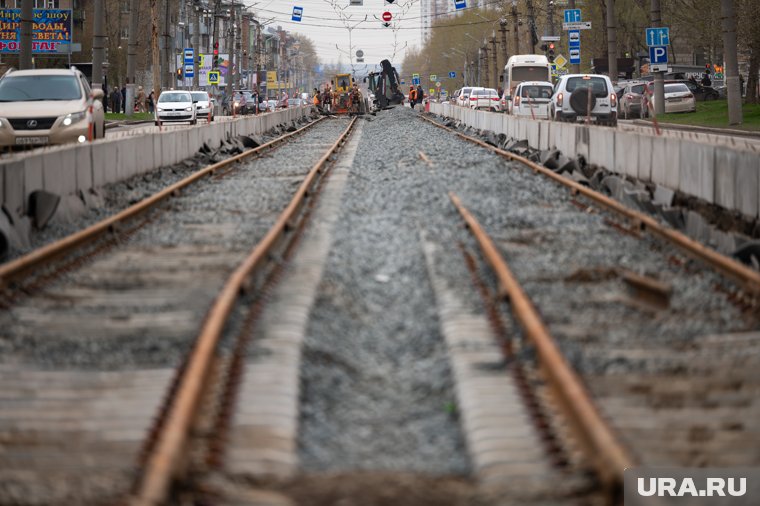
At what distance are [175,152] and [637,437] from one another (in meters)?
22.7

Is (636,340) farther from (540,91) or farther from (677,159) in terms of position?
(540,91)

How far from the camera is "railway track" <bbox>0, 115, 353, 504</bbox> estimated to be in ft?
18.6

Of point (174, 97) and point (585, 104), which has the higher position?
point (174, 97)

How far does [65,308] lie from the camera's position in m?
9.74

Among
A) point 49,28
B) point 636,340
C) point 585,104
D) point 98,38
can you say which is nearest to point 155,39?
point 49,28

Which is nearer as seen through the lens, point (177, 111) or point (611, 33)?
point (177, 111)

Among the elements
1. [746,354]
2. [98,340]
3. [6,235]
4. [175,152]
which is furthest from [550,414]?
[175,152]

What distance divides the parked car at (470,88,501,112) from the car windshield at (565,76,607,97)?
26.4 meters

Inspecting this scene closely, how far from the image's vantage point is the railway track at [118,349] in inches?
223

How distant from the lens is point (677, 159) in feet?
59.5

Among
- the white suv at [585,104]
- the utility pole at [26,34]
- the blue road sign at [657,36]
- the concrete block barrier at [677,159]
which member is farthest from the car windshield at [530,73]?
the utility pole at [26,34]

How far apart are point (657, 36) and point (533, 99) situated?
5235 millimetres

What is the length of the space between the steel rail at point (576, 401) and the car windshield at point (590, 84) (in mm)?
30668

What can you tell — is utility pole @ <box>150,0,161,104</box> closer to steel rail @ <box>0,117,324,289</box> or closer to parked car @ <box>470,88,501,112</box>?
parked car @ <box>470,88,501,112</box>
